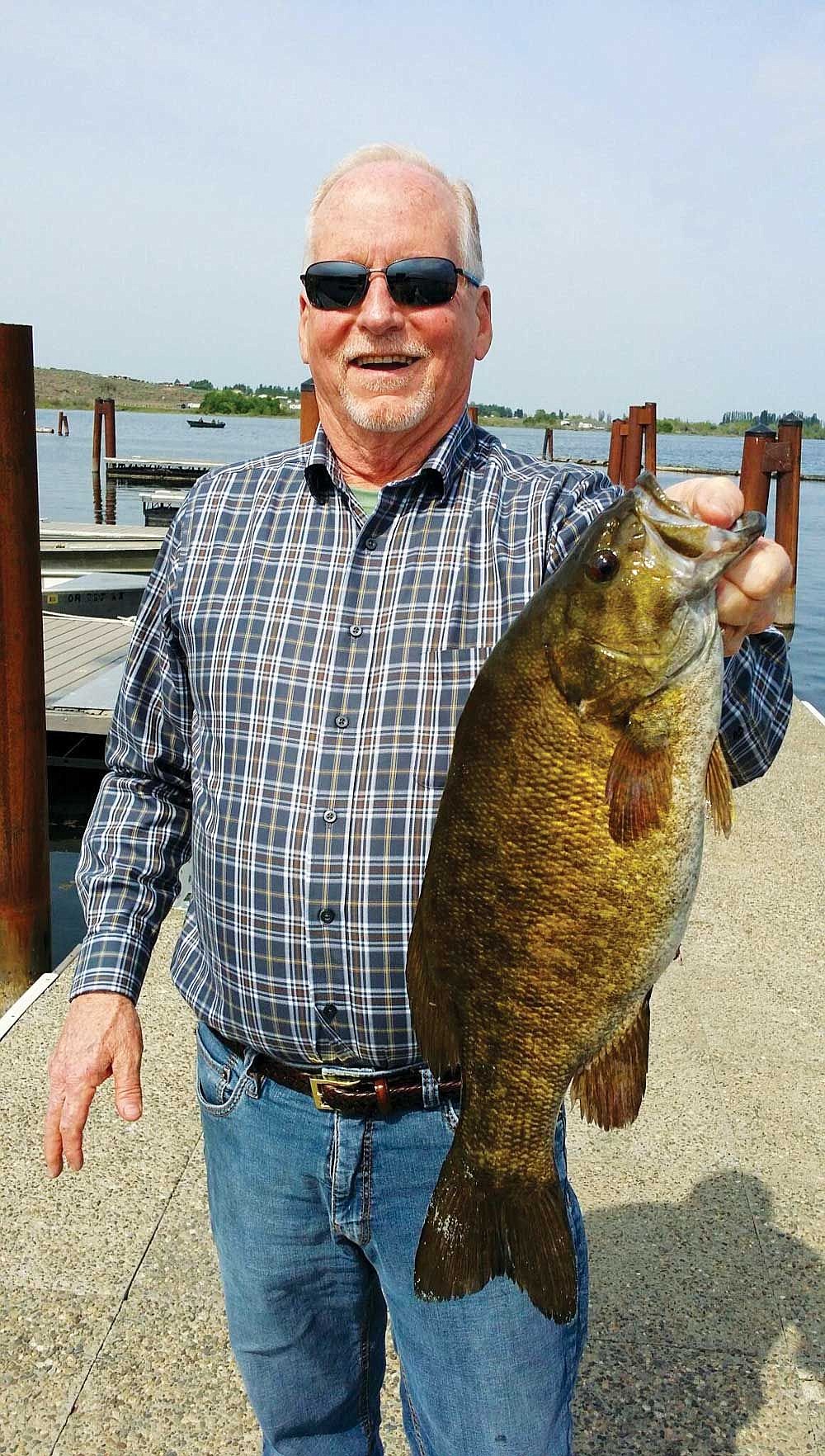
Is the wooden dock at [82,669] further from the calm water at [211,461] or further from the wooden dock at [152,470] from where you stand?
the wooden dock at [152,470]

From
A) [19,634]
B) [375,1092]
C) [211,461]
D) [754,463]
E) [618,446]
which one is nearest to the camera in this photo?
[375,1092]

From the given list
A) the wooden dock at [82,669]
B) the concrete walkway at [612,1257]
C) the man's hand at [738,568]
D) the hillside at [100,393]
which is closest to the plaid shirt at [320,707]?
the man's hand at [738,568]

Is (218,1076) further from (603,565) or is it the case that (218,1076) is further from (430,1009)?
(603,565)

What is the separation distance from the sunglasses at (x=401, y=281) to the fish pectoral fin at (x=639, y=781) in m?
1.07

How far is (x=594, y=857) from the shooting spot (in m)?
1.70

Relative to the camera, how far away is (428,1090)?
2.13m

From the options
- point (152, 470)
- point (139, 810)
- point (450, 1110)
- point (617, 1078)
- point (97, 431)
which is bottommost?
point (450, 1110)

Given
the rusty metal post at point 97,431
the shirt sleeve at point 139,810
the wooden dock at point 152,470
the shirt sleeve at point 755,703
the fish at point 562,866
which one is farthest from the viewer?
the wooden dock at point 152,470

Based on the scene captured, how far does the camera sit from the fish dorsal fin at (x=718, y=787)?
1.72 m

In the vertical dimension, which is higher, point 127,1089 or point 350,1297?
point 127,1089

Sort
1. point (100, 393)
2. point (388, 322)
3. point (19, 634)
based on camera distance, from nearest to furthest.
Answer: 1. point (388, 322)
2. point (19, 634)
3. point (100, 393)

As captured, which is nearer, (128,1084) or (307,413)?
(128,1084)

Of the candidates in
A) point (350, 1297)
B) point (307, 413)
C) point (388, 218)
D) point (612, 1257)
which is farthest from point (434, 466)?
point (307, 413)

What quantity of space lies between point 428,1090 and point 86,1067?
683mm
